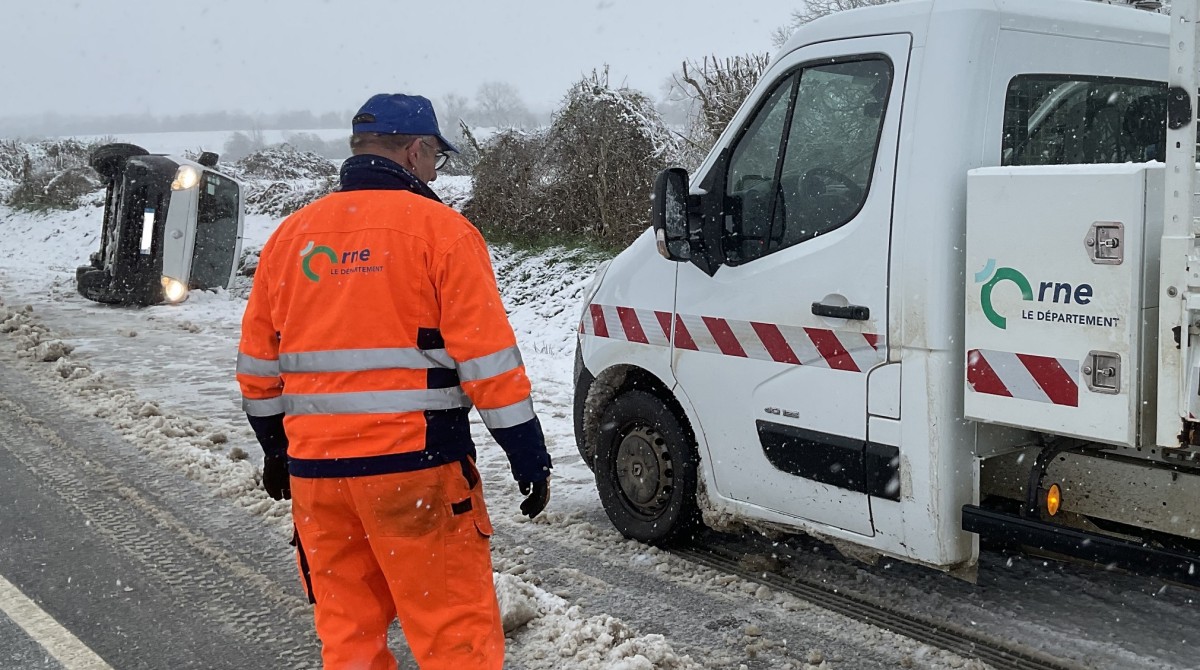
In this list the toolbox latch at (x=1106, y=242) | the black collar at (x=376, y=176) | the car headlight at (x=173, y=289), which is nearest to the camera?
the black collar at (x=376, y=176)

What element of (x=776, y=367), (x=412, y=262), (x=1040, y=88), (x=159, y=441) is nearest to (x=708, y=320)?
(x=776, y=367)

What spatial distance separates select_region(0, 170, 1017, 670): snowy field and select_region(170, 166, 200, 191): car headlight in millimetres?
1752

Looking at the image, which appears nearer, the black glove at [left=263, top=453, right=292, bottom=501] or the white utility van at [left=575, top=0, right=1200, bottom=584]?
the white utility van at [left=575, top=0, right=1200, bottom=584]

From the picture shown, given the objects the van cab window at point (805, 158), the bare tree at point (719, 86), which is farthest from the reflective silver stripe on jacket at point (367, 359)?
the bare tree at point (719, 86)

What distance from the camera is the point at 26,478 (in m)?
6.16

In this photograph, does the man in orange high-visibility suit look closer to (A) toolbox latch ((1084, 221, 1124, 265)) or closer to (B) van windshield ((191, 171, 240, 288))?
(A) toolbox latch ((1084, 221, 1124, 265))

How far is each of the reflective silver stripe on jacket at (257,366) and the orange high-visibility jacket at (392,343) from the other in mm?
222

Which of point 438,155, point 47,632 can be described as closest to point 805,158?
point 438,155

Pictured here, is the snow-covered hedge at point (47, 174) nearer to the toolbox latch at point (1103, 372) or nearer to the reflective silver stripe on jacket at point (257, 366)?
the reflective silver stripe on jacket at point (257, 366)

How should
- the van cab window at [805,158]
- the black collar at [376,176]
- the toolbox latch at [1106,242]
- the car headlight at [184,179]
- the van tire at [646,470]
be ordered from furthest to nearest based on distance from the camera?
the car headlight at [184,179]
the van tire at [646,470]
the van cab window at [805,158]
the toolbox latch at [1106,242]
the black collar at [376,176]

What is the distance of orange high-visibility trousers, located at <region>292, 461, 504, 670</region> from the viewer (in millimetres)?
2721

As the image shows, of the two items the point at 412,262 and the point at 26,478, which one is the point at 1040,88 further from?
the point at 26,478

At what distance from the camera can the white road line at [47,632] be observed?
382 cm

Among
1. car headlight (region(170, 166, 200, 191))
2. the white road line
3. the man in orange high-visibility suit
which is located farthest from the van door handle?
car headlight (region(170, 166, 200, 191))
